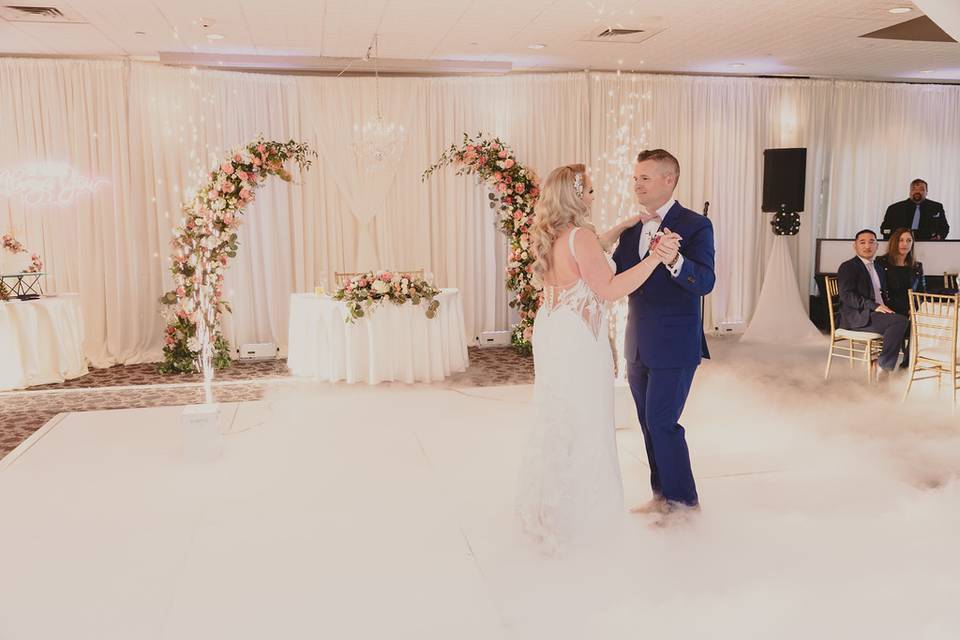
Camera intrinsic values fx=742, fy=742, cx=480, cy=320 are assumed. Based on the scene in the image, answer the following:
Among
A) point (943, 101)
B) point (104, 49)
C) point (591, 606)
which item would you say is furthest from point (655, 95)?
point (591, 606)

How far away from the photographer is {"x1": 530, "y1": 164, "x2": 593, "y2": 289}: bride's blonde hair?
3.14 metres

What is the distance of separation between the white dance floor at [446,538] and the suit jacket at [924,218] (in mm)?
4957

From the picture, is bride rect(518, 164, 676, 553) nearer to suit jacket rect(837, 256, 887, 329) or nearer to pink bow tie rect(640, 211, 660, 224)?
pink bow tie rect(640, 211, 660, 224)

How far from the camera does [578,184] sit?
3154 millimetres

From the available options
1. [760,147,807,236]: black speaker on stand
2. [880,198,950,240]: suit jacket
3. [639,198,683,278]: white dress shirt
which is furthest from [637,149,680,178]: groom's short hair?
[880,198,950,240]: suit jacket

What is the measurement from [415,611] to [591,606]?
26.0 inches

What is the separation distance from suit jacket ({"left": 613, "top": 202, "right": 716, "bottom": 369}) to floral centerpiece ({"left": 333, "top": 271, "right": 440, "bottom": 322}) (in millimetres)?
3572

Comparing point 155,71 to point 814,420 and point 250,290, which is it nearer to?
point 250,290

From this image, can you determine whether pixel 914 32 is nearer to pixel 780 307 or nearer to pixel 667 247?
pixel 780 307

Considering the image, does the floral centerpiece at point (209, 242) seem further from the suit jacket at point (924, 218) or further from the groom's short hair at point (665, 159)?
the suit jacket at point (924, 218)

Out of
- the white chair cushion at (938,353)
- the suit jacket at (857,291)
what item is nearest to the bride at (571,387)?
the white chair cushion at (938,353)

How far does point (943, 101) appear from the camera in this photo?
10117 mm

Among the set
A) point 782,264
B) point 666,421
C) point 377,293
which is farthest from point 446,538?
point 782,264

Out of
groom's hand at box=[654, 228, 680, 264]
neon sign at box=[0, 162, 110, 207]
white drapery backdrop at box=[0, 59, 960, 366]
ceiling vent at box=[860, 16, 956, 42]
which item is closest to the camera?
groom's hand at box=[654, 228, 680, 264]
